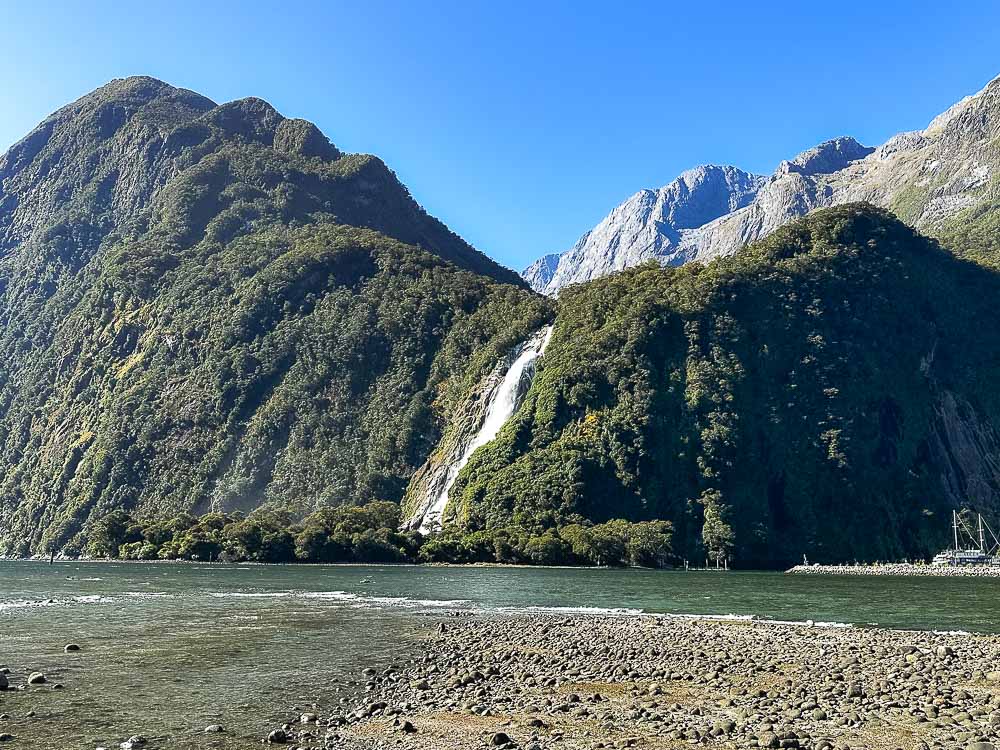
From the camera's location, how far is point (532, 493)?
129 meters

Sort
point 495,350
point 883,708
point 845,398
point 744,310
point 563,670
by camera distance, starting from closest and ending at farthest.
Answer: point 883,708, point 563,670, point 845,398, point 744,310, point 495,350

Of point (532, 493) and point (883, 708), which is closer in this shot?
point (883, 708)

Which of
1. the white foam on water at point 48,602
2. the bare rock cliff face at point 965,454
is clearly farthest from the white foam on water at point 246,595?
the bare rock cliff face at point 965,454

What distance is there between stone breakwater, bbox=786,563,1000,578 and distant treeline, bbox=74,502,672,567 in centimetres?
1902

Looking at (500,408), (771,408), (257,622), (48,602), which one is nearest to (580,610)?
(257,622)

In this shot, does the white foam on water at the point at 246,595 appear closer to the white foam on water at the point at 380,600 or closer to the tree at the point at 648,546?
the white foam on water at the point at 380,600

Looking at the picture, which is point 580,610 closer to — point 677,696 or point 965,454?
point 677,696

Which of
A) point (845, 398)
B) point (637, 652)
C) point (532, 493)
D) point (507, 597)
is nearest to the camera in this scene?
point (637, 652)

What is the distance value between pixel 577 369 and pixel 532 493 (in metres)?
28.3

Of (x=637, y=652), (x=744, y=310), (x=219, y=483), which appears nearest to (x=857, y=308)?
(x=744, y=310)

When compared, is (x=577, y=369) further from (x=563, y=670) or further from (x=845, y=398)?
(x=563, y=670)

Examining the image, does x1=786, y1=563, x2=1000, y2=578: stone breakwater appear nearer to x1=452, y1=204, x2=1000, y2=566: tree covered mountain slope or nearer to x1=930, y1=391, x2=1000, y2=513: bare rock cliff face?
x1=452, y1=204, x2=1000, y2=566: tree covered mountain slope

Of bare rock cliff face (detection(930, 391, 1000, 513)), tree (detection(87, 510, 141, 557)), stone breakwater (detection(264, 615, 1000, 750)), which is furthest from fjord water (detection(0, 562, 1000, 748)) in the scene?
bare rock cliff face (detection(930, 391, 1000, 513))

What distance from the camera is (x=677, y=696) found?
23328mm
